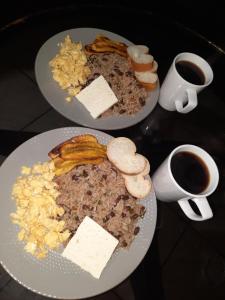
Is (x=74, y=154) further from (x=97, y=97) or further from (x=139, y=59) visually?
(x=139, y=59)

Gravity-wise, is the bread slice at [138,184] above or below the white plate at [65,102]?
below

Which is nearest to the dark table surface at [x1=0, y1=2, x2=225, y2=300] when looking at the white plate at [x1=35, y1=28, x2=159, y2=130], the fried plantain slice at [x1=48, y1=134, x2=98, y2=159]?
the white plate at [x1=35, y1=28, x2=159, y2=130]

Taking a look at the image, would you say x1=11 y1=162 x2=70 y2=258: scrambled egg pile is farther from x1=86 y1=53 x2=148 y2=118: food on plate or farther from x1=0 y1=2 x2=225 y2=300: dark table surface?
x1=86 y1=53 x2=148 y2=118: food on plate

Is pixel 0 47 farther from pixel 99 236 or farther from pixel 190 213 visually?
pixel 190 213

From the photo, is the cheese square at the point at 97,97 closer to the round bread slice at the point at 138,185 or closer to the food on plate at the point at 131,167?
the food on plate at the point at 131,167

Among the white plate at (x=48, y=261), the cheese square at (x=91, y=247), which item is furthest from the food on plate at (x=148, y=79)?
the cheese square at (x=91, y=247)

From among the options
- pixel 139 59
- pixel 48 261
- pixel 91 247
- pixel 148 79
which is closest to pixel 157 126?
pixel 148 79
